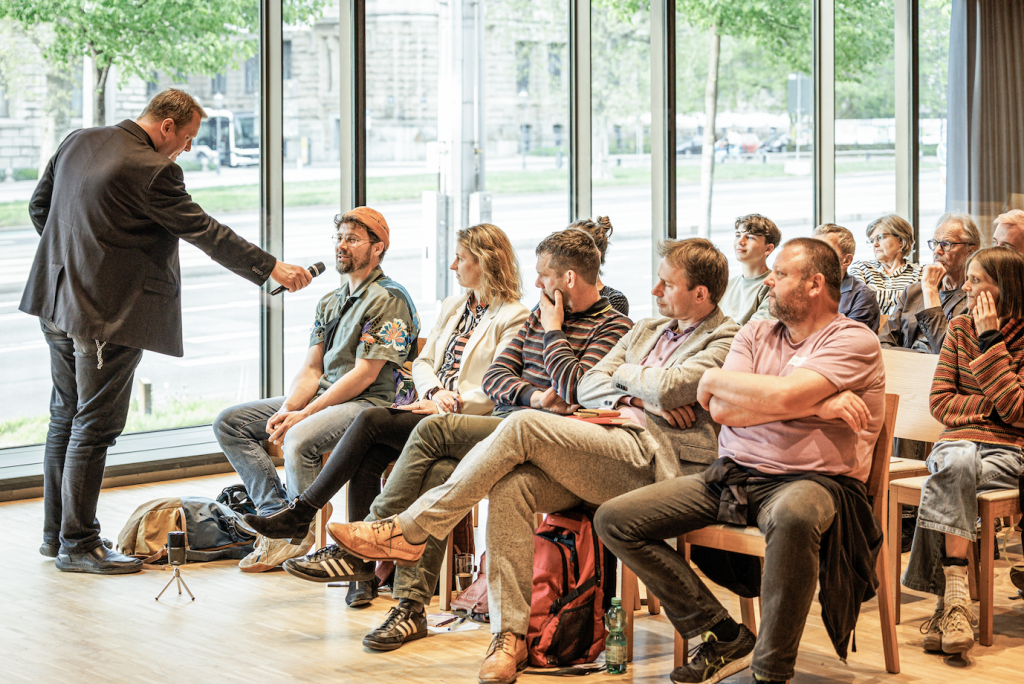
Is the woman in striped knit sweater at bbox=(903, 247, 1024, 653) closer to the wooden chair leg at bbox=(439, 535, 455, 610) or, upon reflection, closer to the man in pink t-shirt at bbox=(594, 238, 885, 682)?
the man in pink t-shirt at bbox=(594, 238, 885, 682)

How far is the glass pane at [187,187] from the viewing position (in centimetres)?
539

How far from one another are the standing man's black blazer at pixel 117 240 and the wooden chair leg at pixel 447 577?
1357 mm

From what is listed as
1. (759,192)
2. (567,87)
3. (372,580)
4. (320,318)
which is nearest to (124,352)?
(320,318)

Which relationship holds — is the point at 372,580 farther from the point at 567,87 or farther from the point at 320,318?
the point at 567,87

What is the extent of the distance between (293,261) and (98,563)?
7.62 feet

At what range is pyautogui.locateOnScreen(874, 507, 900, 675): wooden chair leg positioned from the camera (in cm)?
311

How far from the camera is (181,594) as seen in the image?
3.96 m

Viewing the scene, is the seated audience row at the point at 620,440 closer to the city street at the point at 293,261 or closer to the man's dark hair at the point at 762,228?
the man's dark hair at the point at 762,228

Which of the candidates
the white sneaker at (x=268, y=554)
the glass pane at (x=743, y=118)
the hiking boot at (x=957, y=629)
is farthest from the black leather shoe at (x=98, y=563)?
the glass pane at (x=743, y=118)

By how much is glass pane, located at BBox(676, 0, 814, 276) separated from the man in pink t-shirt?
4.44 metres

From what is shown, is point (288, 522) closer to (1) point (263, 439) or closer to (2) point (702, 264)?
(1) point (263, 439)

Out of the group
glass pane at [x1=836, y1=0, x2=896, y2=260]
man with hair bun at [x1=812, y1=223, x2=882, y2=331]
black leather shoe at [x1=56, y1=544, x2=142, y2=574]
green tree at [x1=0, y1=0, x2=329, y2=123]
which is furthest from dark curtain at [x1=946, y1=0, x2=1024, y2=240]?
black leather shoe at [x1=56, y1=544, x2=142, y2=574]

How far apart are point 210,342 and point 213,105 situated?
48.6 inches

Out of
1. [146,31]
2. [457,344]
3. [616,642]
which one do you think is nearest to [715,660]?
[616,642]
